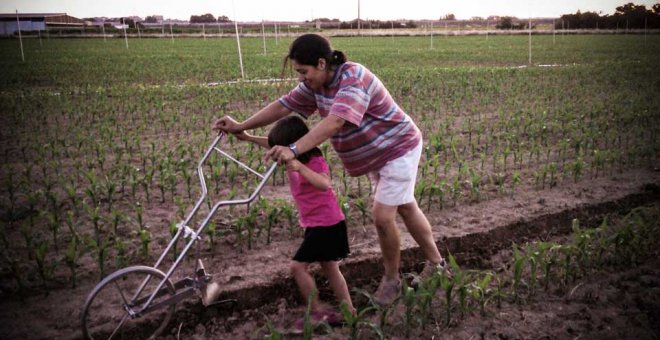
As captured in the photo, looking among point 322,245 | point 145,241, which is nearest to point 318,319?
point 322,245

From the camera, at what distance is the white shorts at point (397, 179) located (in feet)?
9.88

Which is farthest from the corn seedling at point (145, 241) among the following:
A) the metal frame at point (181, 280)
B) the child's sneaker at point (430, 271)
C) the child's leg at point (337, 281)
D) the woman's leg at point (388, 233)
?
the child's sneaker at point (430, 271)

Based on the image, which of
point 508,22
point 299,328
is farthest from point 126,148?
point 508,22

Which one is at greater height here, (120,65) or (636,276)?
(120,65)

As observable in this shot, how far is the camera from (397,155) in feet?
9.87

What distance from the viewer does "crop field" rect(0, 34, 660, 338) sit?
3889 mm

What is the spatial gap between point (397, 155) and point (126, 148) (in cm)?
535

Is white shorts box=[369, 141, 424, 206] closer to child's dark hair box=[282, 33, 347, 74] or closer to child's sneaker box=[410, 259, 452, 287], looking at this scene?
child's sneaker box=[410, 259, 452, 287]

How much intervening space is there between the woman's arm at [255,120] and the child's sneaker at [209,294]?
1.02m

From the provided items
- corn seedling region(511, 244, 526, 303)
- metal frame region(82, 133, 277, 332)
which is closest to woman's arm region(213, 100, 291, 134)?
metal frame region(82, 133, 277, 332)

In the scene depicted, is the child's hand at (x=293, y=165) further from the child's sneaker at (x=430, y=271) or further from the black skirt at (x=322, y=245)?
the child's sneaker at (x=430, y=271)

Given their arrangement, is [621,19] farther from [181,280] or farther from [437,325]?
[181,280]

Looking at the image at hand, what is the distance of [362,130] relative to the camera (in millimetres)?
2922

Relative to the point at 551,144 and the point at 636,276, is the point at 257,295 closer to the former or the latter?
the point at 636,276
